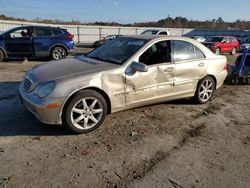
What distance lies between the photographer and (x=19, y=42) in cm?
1202

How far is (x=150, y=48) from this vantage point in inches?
201

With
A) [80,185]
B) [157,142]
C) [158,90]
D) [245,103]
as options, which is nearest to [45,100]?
[80,185]

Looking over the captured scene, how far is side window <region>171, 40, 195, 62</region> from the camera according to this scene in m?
5.47

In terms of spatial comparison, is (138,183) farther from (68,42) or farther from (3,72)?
(68,42)

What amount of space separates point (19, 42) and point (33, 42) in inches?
23.1

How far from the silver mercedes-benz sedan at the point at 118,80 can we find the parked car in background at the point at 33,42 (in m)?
7.32

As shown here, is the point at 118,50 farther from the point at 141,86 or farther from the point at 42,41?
the point at 42,41

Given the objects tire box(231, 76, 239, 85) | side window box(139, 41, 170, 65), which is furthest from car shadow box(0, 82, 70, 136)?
tire box(231, 76, 239, 85)

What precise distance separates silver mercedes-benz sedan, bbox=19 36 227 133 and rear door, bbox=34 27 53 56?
23.9 ft

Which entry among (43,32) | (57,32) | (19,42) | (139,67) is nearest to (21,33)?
(19,42)

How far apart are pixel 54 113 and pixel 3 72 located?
20.1ft

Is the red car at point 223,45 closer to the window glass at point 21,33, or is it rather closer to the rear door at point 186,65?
the window glass at point 21,33

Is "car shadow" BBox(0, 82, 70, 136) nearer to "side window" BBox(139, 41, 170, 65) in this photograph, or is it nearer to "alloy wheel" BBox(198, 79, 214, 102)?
"side window" BBox(139, 41, 170, 65)

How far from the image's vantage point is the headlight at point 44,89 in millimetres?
4109
